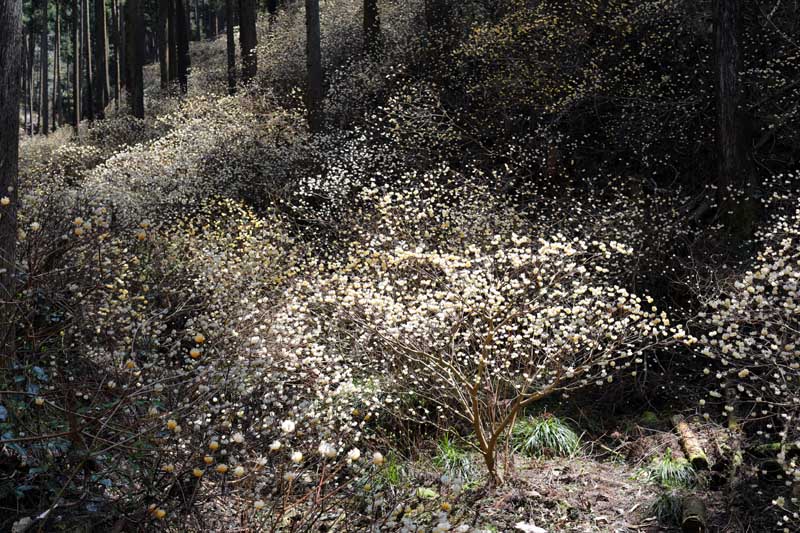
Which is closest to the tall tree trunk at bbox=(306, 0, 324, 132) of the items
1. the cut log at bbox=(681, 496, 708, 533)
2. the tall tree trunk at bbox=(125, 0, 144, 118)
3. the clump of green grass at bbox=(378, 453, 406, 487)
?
the tall tree trunk at bbox=(125, 0, 144, 118)

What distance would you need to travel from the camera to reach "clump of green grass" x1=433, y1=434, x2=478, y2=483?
15.5ft

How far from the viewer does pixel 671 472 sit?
472 cm

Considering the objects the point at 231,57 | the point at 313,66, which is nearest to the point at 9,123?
the point at 313,66

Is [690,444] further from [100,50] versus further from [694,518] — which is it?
[100,50]

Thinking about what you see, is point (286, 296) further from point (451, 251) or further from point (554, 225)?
point (554, 225)

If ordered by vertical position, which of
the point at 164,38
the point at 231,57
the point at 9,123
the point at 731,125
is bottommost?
the point at 731,125

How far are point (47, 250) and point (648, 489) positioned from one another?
4690 millimetres

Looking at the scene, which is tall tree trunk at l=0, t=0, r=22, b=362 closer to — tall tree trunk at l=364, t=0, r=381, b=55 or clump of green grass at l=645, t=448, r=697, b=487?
clump of green grass at l=645, t=448, r=697, b=487

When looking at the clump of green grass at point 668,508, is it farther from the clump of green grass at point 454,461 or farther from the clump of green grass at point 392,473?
the clump of green grass at point 392,473

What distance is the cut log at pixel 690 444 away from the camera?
4.75m

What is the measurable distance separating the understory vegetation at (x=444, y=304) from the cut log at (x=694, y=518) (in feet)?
0.10

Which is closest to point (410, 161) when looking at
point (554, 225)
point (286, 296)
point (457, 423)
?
point (554, 225)

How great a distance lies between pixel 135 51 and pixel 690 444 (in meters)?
17.2

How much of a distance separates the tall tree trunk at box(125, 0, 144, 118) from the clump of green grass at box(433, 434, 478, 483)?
15523 mm
